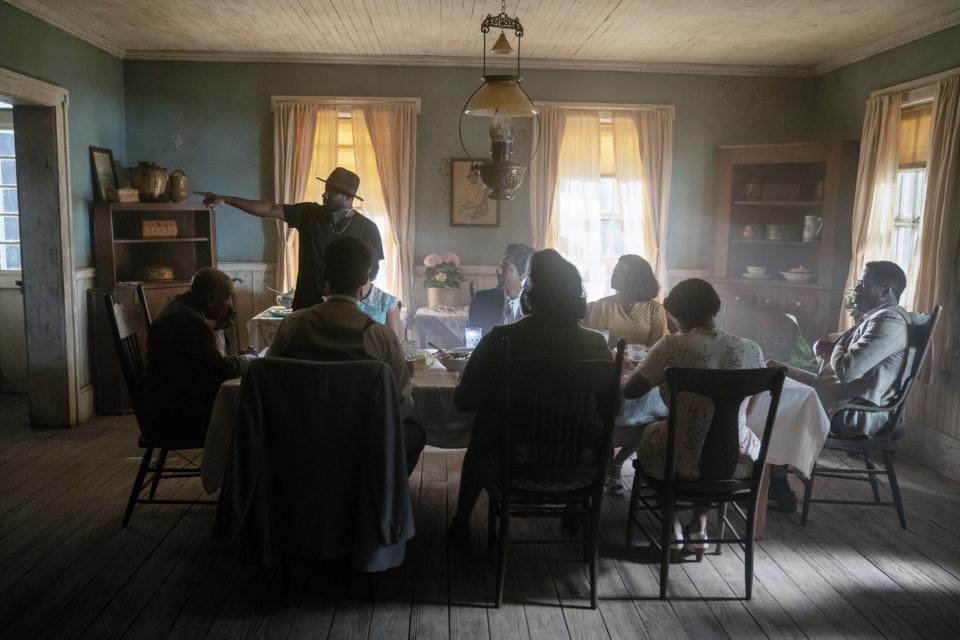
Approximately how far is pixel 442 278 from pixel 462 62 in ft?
5.68

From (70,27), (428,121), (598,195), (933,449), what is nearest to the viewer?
(933,449)

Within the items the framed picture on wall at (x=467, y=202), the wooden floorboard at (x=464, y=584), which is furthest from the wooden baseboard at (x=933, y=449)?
the framed picture on wall at (x=467, y=202)

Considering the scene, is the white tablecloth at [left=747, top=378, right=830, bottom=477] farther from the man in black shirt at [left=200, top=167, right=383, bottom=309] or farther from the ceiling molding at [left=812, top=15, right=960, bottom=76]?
the ceiling molding at [left=812, top=15, right=960, bottom=76]

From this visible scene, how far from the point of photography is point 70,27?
4.92m

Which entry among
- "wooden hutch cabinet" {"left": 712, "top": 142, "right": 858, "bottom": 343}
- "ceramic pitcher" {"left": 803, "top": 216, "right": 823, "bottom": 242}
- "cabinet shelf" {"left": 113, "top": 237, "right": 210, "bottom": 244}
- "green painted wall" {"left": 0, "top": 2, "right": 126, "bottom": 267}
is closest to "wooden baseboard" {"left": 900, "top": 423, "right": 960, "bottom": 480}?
"wooden hutch cabinet" {"left": 712, "top": 142, "right": 858, "bottom": 343}

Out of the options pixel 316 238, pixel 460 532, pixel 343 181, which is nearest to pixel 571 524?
pixel 460 532

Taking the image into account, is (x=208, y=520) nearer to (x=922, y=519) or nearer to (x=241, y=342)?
(x=241, y=342)

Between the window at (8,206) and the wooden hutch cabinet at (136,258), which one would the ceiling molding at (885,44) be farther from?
the window at (8,206)

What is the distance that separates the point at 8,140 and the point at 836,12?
582 cm

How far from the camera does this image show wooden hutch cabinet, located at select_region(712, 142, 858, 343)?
17.9ft

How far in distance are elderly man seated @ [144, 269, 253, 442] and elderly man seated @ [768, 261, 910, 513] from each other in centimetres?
232

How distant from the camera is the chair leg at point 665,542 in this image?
108 inches

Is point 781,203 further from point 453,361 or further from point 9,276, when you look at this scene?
point 9,276

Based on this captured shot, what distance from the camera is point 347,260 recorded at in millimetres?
2668
